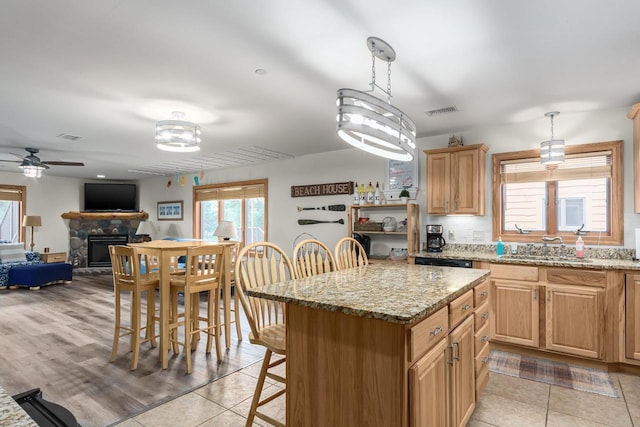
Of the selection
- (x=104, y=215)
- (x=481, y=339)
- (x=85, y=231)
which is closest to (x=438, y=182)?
(x=481, y=339)

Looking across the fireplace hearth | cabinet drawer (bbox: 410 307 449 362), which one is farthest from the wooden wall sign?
the fireplace hearth

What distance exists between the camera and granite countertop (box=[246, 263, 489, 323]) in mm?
1426

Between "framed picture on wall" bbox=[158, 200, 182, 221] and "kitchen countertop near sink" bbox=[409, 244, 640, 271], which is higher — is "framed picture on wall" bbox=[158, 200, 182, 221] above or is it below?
above

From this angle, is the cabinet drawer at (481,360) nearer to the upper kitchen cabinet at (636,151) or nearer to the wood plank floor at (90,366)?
the wood plank floor at (90,366)

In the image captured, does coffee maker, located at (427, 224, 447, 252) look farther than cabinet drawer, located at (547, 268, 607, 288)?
Yes

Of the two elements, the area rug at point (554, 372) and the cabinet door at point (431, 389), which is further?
the area rug at point (554, 372)

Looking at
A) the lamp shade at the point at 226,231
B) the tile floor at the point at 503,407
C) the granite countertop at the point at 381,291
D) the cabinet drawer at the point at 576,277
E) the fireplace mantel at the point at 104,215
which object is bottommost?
the tile floor at the point at 503,407

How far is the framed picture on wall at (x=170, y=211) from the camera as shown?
8.09 meters

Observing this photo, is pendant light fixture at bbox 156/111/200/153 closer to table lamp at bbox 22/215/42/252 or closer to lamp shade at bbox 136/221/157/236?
lamp shade at bbox 136/221/157/236

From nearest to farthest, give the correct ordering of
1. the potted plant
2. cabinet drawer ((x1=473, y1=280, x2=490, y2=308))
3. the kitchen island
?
the kitchen island → cabinet drawer ((x1=473, y1=280, x2=490, y2=308)) → the potted plant

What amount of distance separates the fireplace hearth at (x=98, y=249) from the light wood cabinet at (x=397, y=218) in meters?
6.83

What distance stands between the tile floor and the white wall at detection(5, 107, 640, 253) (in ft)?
5.59

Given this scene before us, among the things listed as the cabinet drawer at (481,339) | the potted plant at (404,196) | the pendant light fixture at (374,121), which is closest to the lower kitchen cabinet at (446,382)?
the cabinet drawer at (481,339)

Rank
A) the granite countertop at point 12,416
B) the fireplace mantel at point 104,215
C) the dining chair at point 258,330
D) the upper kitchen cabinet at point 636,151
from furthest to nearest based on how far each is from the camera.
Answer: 1. the fireplace mantel at point 104,215
2. the upper kitchen cabinet at point 636,151
3. the dining chair at point 258,330
4. the granite countertop at point 12,416
